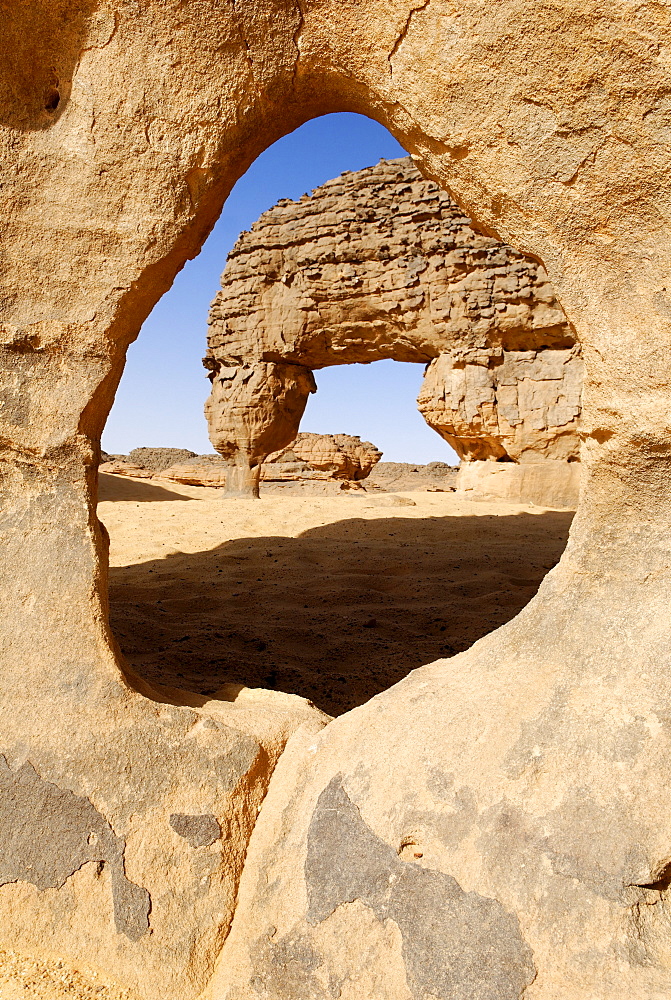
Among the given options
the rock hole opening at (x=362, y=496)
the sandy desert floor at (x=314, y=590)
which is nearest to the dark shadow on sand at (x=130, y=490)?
the rock hole opening at (x=362, y=496)

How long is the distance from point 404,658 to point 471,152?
2.00 m

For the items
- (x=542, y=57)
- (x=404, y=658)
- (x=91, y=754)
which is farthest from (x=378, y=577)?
(x=542, y=57)

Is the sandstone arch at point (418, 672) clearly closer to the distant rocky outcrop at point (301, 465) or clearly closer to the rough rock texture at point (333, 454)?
the distant rocky outcrop at point (301, 465)

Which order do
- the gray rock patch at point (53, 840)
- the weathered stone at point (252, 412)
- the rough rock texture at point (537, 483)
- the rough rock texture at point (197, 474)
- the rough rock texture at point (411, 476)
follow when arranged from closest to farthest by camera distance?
the gray rock patch at point (53, 840), the rough rock texture at point (537, 483), the weathered stone at point (252, 412), the rough rock texture at point (197, 474), the rough rock texture at point (411, 476)

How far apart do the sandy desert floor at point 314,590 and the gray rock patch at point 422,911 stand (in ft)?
3.02

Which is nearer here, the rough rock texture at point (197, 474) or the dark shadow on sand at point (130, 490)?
the dark shadow on sand at point (130, 490)

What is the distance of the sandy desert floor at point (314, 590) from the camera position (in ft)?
8.87

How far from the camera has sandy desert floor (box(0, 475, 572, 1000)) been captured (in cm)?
257

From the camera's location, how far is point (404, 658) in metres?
2.77

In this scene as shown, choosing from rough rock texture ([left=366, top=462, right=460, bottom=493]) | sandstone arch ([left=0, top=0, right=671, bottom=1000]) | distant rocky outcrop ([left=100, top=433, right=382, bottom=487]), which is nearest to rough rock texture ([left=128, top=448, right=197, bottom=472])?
distant rocky outcrop ([left=100, top=433, right=382, bottom=487])

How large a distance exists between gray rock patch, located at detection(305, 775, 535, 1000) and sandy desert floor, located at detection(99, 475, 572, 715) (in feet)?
3.02

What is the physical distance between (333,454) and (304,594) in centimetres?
1390

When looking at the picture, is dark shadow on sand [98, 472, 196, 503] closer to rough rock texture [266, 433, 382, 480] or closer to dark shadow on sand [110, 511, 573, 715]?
rough rock texture [266, 433, 382, 480]

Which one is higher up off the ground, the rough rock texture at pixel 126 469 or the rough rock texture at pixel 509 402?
the rough rock texture at pixel 509 402
